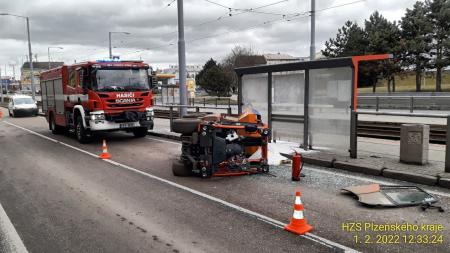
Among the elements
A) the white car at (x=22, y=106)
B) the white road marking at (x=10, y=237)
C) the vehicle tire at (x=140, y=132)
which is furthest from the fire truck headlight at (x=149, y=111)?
the white car at (x=22, y=106)

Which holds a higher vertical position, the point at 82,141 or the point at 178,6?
the point at 178,6

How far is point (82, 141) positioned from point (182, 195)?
27.4ft

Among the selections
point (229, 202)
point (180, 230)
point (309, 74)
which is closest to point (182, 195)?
point (229, 202)

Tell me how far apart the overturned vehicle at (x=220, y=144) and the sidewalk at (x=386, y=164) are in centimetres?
158

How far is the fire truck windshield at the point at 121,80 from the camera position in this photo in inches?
532

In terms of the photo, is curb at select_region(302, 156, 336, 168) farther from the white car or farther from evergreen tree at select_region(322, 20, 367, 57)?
evergreen tree at select_region(322, 20, 367, 57)

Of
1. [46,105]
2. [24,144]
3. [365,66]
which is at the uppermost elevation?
[365,66]

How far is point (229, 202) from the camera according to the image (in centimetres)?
649

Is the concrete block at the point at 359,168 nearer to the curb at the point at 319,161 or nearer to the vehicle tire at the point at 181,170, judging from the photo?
the curb at the point at 319,161

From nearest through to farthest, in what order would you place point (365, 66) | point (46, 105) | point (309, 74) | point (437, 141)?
point (309, 74) → point (437, 141) → point (46, 105) → point (365, 66)

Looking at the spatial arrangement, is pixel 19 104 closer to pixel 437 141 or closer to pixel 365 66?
pixel 437 141

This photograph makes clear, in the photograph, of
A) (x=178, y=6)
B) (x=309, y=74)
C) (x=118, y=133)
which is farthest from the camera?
(x=118, y=133)

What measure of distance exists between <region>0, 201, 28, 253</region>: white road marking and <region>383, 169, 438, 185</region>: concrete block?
6.26m

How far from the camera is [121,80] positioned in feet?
45.8
